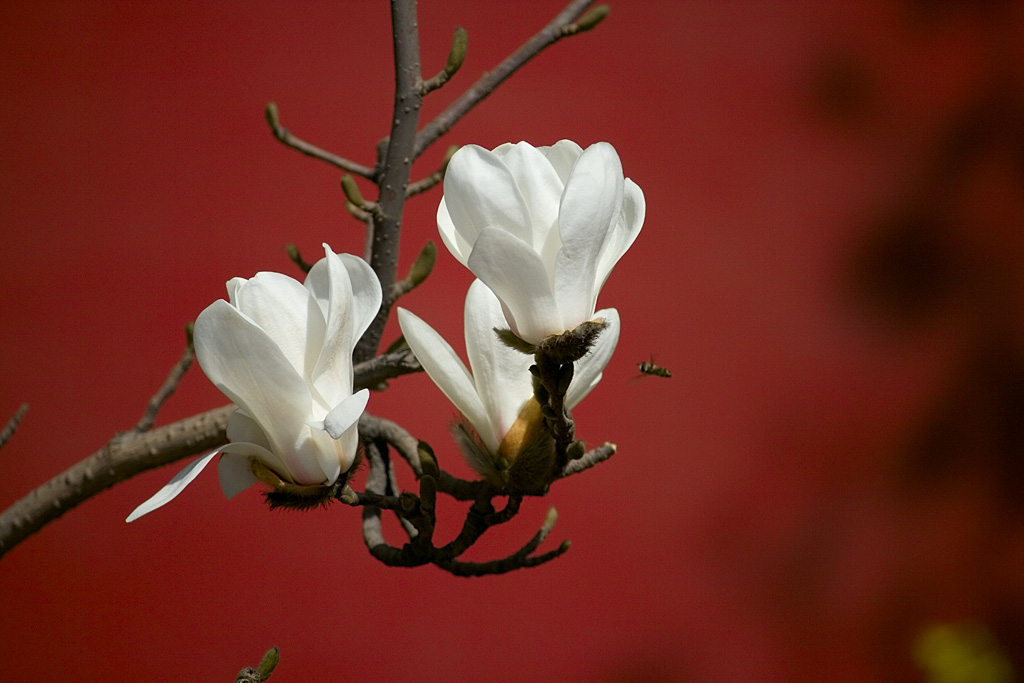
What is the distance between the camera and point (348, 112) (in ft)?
4.02

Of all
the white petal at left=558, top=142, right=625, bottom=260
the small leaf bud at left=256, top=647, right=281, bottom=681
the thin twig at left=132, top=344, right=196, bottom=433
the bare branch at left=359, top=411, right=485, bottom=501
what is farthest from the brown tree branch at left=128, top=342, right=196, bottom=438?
the white petal at left=558, top=142, right=625, bottom=260

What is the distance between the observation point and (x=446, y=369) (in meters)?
0.38

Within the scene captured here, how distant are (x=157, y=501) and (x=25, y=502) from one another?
35cm

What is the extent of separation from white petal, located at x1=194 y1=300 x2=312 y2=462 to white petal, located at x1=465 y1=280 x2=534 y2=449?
0.29ft

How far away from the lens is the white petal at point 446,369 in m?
0.37

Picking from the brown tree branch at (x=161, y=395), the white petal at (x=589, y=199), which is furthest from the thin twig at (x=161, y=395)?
the white petal at (x=589, y=199)

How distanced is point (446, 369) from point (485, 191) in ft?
0.34

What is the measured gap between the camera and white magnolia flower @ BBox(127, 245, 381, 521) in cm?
31

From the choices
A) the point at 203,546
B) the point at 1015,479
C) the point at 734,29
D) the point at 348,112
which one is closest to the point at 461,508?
the point at 203,546

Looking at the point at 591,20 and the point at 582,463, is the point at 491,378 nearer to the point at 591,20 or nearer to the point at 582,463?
the point at 582,463

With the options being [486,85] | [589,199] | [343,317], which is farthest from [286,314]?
[486,85]

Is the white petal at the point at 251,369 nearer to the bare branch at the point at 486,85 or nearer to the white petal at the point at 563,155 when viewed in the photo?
the white petal at the point at 563,155

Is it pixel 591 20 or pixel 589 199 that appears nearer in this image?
pixel 589 199

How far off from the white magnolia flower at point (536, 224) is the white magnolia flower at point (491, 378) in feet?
0.19
